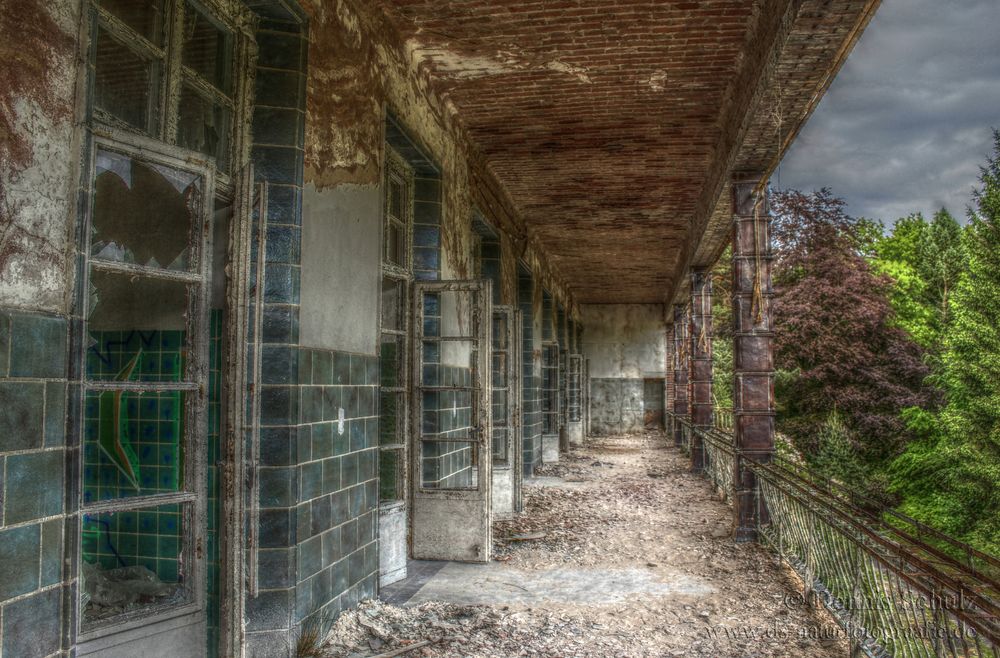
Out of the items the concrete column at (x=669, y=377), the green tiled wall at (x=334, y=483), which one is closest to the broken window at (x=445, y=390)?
the green tiled wall at (x=334, y=483)

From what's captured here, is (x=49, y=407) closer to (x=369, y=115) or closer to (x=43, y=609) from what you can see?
(x=43, y=609)

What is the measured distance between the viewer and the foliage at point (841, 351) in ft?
58.6

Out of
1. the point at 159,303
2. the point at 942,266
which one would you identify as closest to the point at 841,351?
the point at 942,266

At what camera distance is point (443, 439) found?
5.57 m

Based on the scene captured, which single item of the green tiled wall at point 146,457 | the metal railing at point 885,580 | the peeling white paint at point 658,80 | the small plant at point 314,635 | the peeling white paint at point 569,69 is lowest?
the small plant at point 314,635

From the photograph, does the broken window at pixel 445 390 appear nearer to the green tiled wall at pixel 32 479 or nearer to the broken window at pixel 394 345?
the broken window at pixel 394 345

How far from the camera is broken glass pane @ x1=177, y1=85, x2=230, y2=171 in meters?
3.15

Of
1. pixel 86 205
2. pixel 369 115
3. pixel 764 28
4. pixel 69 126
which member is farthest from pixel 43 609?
pixel 764 28

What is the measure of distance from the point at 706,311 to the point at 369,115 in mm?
9380

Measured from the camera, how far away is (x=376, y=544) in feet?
14.8

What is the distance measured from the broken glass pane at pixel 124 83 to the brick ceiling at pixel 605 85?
80.5 inches

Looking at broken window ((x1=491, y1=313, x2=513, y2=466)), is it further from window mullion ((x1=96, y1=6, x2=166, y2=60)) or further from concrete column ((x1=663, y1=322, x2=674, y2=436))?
concrete column ((x1=663, y1=322, x2=674, y2=436))

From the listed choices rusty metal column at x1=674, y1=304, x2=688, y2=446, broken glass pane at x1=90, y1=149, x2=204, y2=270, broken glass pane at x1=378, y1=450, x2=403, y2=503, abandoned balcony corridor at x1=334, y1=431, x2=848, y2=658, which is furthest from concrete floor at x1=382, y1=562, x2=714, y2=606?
rusty metal column at x1=674, y1=304, x2=688, y2=446

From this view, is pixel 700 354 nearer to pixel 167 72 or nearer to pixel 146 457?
pixel 146 457
